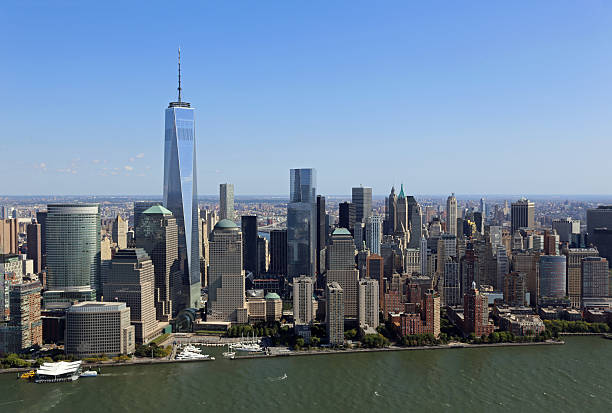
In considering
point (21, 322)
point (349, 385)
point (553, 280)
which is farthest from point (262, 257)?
point (349, 385)

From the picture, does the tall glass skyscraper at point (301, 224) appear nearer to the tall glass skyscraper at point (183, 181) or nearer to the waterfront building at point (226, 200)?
the tall glass skyscraper at point (183, 181)

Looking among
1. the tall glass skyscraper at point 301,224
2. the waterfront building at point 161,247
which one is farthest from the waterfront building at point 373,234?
the waterfront building at point 161,247

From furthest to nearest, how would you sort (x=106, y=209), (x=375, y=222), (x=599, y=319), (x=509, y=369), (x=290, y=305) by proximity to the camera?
(x=106, y=209) < (x=375, y=222) < (x=290, y=305) < (x=599, y=319) < (x=509, y=369)

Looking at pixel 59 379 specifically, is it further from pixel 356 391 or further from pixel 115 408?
pixel 356 391

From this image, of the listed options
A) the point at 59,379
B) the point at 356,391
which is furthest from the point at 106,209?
the point at 356,391

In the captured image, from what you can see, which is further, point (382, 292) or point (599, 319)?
point (382, 292)

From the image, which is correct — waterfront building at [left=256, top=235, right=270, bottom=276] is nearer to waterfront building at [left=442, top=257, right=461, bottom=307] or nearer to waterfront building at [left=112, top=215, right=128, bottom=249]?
waterfront building at [left=112, top=215, right=128, bottom=249]
